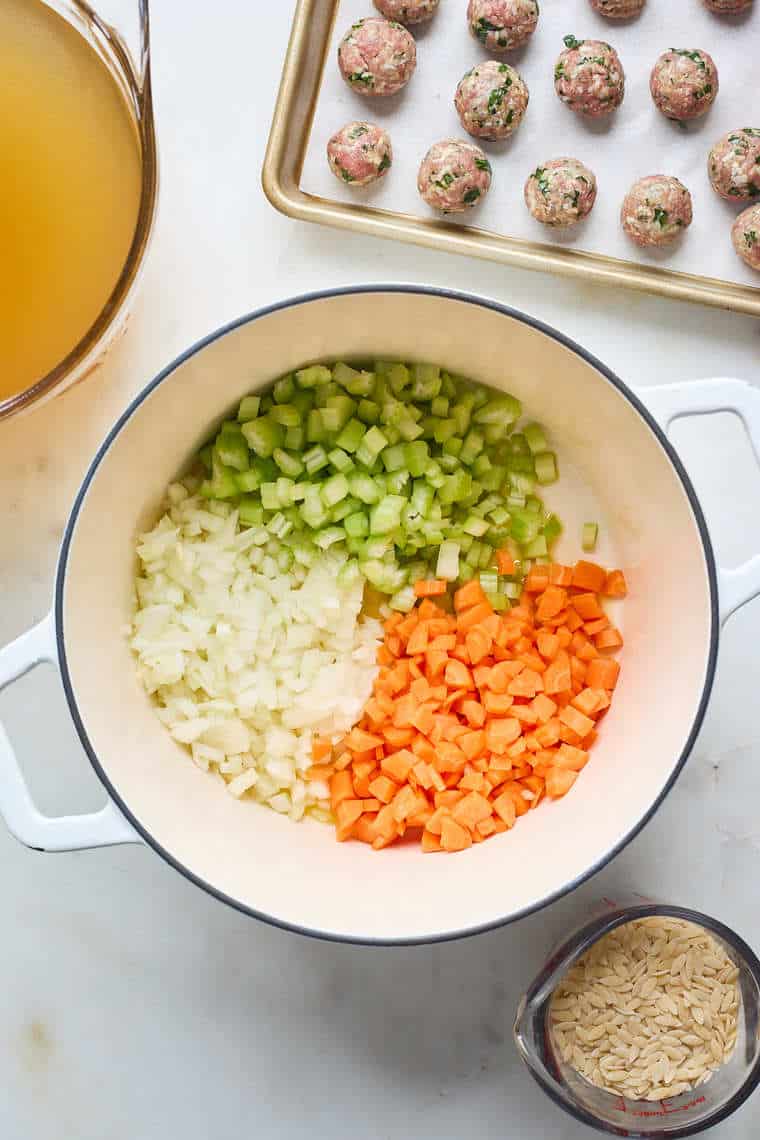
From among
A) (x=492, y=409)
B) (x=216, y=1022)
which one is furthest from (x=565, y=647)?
(x=216, y=1022)

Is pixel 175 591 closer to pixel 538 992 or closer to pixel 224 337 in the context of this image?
pixel 224 337

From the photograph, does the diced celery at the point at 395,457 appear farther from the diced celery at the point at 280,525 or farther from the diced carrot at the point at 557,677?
the diced carrot at the point at 557,677

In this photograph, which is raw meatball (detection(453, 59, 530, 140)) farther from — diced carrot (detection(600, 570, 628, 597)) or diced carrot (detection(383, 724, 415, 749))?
diced carrot (detection(383, 724, 415, 749))

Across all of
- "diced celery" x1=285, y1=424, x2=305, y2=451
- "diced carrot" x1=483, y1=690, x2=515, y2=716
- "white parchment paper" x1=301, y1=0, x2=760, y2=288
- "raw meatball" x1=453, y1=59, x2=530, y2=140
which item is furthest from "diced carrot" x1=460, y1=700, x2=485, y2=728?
"raw meatball" x1=453, y1=59, x2=530, y2=140

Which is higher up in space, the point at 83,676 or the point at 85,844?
the point at 83,676

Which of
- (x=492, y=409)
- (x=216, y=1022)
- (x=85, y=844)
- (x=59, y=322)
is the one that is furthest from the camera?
(x=216, y=1022)

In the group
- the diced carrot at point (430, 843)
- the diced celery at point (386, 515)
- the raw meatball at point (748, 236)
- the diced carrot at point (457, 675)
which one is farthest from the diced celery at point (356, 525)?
the raw meatball at point (748, 236)
